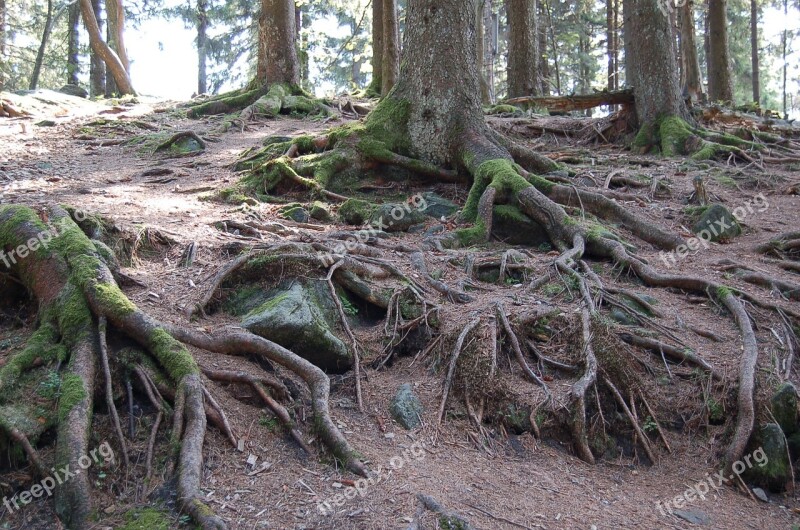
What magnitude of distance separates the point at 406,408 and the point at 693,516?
7.27 feet

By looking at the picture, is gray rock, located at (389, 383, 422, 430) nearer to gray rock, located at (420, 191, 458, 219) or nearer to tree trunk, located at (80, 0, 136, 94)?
gray rock, located at (420, 191, 458, 219)

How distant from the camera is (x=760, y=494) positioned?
Result: 4594mm

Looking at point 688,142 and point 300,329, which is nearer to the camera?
point 300,329

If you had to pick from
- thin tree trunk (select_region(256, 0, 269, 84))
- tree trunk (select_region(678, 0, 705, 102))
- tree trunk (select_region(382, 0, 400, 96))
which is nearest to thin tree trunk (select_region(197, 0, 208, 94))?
thin tree trunk (select_region(256, 0, 269, 84))

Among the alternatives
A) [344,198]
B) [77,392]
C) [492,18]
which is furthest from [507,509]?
[492,18]

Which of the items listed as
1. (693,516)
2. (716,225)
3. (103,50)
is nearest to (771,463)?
(693,516)

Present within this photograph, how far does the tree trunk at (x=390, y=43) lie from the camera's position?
49.9 feet

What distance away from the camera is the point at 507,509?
12.4 ft

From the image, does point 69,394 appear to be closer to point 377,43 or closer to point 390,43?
point 390,43

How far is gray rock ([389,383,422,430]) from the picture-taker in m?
4.57

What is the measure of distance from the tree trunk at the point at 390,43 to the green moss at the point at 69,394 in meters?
13.0

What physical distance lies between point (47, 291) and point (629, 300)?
542 cm

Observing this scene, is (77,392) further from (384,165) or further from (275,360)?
(384,165)

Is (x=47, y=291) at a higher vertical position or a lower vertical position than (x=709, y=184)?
lower
